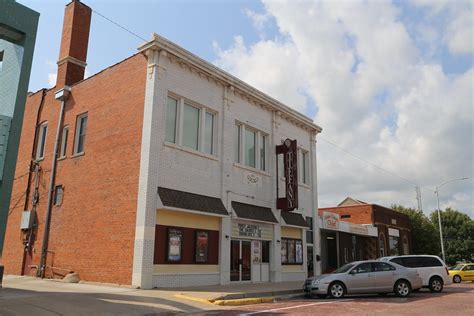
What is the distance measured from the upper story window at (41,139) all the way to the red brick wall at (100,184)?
31.6 inches

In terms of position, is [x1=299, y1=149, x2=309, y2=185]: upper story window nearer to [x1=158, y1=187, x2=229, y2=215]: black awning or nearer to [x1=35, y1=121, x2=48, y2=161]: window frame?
[x1=158, y1=187, x2=229, y2=215]: black awning

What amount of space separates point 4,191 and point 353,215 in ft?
120

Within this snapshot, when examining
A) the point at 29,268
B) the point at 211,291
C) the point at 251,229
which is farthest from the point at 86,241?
the point at 251,229

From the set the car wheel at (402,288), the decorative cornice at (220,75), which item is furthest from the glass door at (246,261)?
the decorative cornice at (220,75)

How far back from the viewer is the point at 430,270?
66.6 feet

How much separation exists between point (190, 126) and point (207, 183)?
276cm

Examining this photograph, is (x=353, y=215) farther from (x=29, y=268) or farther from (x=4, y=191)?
(x=4, y=191)

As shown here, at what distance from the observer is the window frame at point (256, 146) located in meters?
22.6

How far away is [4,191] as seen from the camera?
10711 mm

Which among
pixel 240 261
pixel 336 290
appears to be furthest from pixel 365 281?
pixel 240 261

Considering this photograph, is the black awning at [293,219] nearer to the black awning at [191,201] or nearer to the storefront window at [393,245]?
the black awning at [191,201]

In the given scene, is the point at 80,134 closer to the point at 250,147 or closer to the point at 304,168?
the point at 250,147

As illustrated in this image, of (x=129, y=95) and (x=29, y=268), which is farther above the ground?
(x=129, y=95)

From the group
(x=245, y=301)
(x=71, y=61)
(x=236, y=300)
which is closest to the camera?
(x=236, y=300)
